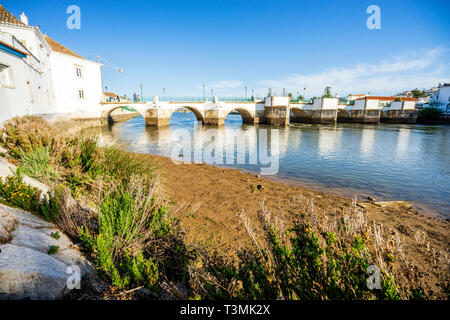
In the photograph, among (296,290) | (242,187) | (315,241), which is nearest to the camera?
(296,290)

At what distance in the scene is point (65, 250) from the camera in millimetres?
2658

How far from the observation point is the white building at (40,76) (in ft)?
35.2

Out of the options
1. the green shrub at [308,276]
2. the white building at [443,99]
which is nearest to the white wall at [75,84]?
the green shrub at [308,276]

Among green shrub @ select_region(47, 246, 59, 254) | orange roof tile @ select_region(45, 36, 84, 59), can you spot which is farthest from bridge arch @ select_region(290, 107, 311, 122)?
green shrub @ select_region(47, 246, 59, 254)

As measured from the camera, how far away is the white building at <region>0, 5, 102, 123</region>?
10.7m

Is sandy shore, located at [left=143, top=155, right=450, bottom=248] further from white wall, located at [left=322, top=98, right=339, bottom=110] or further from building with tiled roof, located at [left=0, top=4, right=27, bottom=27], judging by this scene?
white wall, located at [left=322, top=98, right=339, bottom=110]

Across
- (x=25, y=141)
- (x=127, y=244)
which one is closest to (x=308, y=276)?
(x=127, y=244)

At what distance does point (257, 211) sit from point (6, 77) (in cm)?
1465

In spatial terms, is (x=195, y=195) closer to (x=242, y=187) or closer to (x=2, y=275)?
(x=242, y=187)

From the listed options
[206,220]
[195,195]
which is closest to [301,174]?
[195,195]

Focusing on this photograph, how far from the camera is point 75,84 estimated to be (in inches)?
1241

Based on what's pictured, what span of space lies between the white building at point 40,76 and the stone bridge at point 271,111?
14.7ft

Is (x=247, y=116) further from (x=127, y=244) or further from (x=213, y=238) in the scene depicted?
(x=127, y=244)

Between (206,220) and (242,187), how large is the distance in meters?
3.03
